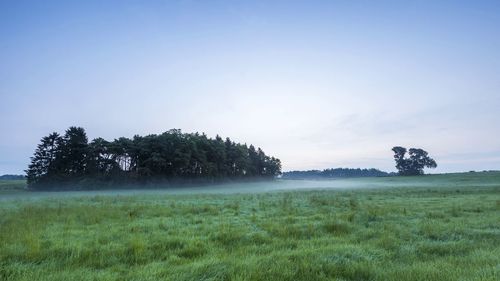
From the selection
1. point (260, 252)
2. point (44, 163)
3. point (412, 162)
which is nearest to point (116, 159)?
point (44, 163)

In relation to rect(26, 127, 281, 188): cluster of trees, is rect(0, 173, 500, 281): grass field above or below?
below

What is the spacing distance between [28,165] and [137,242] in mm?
94729

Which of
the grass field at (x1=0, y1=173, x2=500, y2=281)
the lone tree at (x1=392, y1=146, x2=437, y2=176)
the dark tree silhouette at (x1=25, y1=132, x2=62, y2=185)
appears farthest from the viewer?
the lone tree at (x1=392, y1=146, x2=437, y2=176)

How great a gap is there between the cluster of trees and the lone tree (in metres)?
105

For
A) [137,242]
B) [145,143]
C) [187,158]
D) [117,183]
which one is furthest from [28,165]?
[137,242]

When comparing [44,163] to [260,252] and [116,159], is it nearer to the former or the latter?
[116,159]

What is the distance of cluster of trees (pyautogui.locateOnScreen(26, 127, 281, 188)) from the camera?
3526 inches

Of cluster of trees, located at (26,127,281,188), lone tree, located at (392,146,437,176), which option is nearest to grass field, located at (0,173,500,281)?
cluster of trees, located at (26,127,281,188)

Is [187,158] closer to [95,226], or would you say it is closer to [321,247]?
[95,226]

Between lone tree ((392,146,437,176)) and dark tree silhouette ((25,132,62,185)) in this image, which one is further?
lone tree ((392,146,437,176))

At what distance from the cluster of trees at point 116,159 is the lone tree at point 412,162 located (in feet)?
343

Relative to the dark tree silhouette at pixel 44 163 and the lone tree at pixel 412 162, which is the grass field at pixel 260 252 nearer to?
the dark tree silhouette at pixel 44 163

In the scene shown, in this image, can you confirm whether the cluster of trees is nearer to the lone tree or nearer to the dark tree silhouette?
the dark tree silhouette

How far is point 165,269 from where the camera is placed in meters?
7.59
